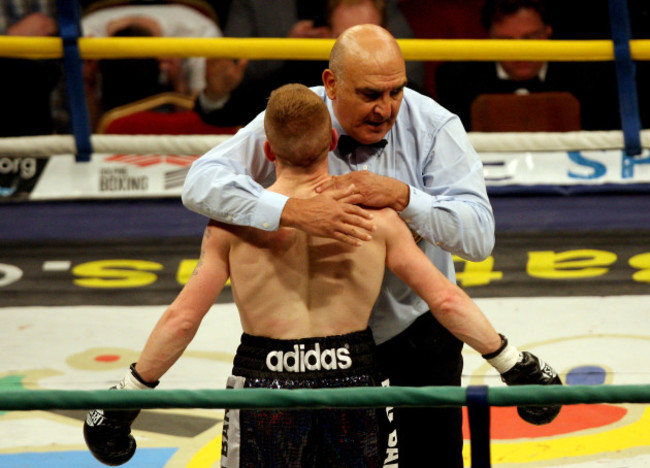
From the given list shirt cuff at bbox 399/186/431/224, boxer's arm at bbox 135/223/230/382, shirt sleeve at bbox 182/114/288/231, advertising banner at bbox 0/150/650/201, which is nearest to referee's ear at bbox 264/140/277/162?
shirt sleeve at bbox 182/114/288/231

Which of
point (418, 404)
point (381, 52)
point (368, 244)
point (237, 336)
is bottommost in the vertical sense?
point (237, 336)

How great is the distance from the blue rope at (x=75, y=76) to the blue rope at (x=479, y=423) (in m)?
3.23

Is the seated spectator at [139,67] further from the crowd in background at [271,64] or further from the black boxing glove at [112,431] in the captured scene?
the black boxing glove at [112,431]

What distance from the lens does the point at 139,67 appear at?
17.3 ft

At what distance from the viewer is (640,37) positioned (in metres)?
5.11

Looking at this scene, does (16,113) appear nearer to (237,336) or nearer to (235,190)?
(237,336)

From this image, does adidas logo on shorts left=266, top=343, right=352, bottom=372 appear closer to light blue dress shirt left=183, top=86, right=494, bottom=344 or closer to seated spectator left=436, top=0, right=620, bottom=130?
light blue dress shirt left=183, top=86, right=494, bottom=344

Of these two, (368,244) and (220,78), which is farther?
(220,78)

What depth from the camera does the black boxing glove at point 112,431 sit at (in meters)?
2.10

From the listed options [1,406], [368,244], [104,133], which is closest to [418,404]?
[368,244]

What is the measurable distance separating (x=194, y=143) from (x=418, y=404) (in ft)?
10.0

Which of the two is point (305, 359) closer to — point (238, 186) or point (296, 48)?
point (238, 186)

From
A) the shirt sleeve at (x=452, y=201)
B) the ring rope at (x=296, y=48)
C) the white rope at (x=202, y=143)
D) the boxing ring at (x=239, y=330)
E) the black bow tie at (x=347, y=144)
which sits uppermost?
the ring rope at (x=296, y=48)

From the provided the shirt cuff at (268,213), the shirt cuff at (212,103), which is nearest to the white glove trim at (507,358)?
the shirt cuff at (268,213)
